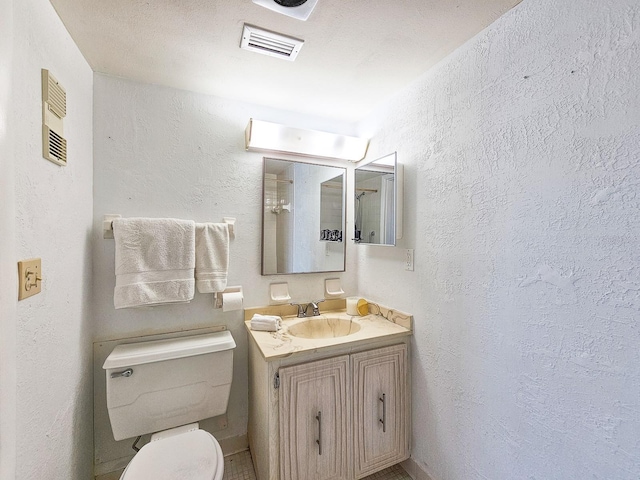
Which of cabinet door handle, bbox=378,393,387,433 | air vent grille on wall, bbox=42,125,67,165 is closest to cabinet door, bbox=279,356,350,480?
cabinet door handle, bbox=378,393,387,433

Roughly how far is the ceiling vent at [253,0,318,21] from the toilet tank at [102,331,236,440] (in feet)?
4.95

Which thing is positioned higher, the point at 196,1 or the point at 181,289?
the point at 196,1

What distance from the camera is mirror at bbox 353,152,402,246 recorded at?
5.16 feet

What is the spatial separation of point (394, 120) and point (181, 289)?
1512mm

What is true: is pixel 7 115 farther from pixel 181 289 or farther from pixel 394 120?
pixel 394 120

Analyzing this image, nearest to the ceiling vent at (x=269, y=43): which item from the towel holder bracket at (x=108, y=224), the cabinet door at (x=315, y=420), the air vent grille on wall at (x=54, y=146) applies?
the air vent grille on wall at (x=54, y=146)

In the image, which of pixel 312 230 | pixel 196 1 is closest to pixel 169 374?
pixel 312 230

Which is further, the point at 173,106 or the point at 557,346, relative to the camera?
the point at 173,106

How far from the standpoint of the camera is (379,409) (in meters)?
1.46

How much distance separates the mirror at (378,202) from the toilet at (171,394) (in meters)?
1.03

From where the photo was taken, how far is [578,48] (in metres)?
0.87

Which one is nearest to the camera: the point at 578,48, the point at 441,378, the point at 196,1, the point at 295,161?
the point at 578,48

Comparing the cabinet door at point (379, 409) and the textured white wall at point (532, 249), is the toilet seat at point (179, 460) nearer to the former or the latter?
the cabinet door at point (379, 409)

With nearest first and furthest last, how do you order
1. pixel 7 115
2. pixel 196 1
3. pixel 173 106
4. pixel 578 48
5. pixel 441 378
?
1. pixel 7 115
2. pixel 578 48
3. pixel 196 1
4. pixel 441 378
5. pixel 173 106
